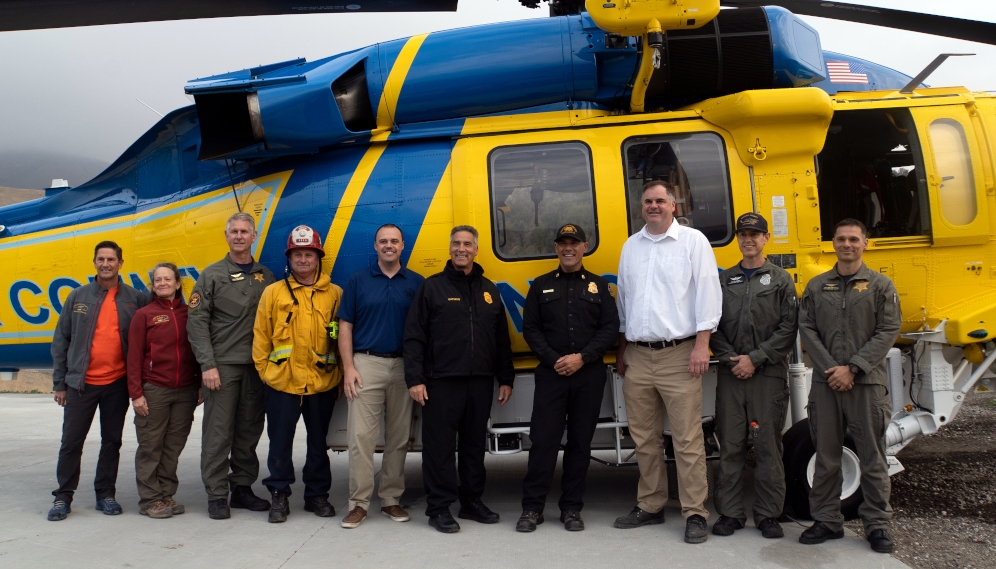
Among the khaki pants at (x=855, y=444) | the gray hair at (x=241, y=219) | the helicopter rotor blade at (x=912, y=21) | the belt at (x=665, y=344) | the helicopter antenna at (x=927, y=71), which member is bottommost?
the khaki pants at (x=855, y=444)

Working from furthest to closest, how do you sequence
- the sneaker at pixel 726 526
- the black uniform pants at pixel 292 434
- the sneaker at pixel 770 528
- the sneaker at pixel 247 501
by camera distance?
the sneaker at pixel 247 501
the black uniform pants at pixel 292 434
the sneaker at pixel 726 526
the sneaker at pixel 770 528

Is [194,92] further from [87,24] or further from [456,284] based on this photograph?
[456,284]

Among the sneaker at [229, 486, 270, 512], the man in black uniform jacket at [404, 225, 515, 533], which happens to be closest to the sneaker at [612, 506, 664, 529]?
the man in black uniform jacket at [404, 225, 515, 533]

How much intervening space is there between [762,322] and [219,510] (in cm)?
397

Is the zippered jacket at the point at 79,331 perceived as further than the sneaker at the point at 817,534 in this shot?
Yes

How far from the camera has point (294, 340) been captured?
5.03 m

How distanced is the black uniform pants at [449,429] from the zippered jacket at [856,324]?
83.9 inches

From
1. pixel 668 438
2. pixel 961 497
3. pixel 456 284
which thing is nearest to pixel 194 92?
pixel 456 284

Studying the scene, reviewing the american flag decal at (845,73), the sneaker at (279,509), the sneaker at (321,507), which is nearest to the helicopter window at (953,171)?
the american flag decal at (845,73)

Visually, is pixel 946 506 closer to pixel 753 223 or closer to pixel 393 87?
pixel 753 223

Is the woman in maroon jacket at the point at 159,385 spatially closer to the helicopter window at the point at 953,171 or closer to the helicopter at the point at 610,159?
the helicopter at the point at 610,159

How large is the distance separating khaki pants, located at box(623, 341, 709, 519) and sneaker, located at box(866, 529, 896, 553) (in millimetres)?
941

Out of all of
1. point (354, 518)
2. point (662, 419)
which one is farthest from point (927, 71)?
point (354, 518)

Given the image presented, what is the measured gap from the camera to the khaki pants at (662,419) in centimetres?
459
